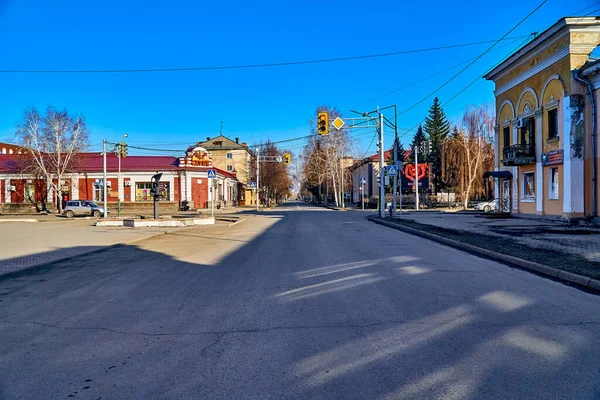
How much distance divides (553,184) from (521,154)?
269cm

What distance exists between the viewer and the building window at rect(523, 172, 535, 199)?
24.9m

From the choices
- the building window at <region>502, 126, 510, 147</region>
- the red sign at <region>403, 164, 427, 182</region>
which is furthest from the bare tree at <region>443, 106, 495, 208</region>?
the building window at <region>502, 126, 510, 147</region>

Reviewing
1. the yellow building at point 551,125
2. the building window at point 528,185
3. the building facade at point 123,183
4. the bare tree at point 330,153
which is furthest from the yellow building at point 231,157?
the building window at point 528,185

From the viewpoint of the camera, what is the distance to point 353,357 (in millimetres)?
4281

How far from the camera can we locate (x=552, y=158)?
22.1 metres

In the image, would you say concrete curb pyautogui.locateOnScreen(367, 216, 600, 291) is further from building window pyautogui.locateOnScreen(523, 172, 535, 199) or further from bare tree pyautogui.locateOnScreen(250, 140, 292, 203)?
bare tree pyautogui.locateOnScreen(250, 140, 292, 203)

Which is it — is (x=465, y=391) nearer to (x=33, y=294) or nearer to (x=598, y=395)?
(x=598, y=395)

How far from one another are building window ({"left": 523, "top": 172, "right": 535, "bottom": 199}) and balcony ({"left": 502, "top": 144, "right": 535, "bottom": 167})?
1.11 metres

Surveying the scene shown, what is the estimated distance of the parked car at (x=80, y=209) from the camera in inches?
1570

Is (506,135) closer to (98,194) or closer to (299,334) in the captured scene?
(299,334)

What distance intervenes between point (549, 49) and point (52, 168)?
47251 mm

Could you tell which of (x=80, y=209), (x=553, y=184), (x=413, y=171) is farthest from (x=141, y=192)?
(x=553, y=184)

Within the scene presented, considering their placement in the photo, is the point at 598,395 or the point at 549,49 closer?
the point at 598,395

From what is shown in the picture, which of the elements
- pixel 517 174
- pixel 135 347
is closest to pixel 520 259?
pixel 135 347
